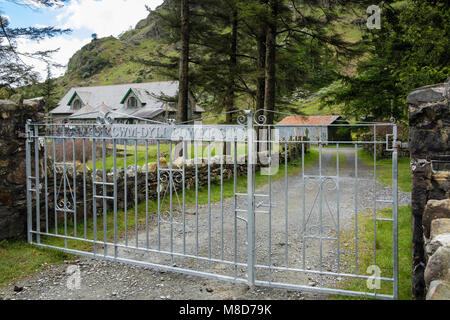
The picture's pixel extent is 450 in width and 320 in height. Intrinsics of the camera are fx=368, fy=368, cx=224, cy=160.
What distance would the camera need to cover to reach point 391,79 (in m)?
14.1

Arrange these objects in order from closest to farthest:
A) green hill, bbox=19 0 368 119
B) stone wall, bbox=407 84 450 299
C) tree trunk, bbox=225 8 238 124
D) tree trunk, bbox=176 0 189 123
→ stone wall, bbox=407 84 450 299 < tree trunk, bbox=176 0 189 123 < tree trunk, bbox=225 8 238 124 < green hill, bbox=19 0 368 119

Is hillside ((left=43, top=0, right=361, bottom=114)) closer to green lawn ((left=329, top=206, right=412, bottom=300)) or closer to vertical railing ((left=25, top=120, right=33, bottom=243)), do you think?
vertical railing ((left=25, top=120, right=33, bottom=243))

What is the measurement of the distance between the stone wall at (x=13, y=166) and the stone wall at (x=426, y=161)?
6.02 metres

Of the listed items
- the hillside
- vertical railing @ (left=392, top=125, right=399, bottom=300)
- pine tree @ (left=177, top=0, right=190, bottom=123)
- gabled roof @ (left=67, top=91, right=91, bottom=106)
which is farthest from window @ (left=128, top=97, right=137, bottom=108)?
the hillside

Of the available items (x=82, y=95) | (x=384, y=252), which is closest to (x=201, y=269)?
(x=384, y=252)

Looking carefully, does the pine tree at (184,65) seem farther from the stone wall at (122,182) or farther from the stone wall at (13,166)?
the stone wall at (13,166)

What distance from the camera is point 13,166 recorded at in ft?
20.8

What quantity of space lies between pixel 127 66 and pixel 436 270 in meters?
114

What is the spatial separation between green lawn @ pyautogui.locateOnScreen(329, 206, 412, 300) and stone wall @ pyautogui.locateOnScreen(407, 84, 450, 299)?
75cm

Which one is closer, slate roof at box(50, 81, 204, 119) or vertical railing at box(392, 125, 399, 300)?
vertical railing at box(392, 125, 399, 300)

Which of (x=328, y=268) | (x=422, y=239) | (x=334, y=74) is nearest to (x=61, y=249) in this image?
(x=328, y=268)

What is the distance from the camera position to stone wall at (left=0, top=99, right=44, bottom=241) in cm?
619

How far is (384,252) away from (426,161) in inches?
98.5

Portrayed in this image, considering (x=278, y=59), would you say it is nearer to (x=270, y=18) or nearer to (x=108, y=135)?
(x=270, y=18)
